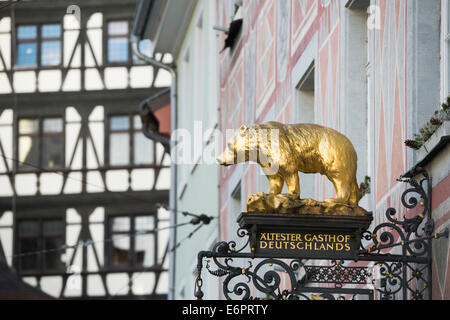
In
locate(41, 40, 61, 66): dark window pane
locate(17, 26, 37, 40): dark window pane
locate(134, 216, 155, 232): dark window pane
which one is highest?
locate(17, 26, 37, 40): dark window pane

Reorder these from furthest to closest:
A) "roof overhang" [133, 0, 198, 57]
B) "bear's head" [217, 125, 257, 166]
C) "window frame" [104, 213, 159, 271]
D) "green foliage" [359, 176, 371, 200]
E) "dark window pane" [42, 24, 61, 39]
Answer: "dark window pane" [42, 24, 61, 39], "window frame" [104, 213, 159, 271], "roof overhang" [133, 0, 198, 57], "green foliage" [359, 176, 371, 200], "bear's head" [217, 125, 257, 166]

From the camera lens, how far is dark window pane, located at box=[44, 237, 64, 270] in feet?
135

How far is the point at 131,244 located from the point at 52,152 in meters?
A: 3.70

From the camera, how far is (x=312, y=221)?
862cm

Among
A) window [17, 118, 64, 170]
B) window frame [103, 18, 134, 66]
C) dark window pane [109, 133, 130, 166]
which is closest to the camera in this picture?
dark window pane [109, 133, 130, 166]

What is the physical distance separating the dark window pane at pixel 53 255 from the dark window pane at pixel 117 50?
5.48m

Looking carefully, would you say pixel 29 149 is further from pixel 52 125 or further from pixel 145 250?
pixel 145 250

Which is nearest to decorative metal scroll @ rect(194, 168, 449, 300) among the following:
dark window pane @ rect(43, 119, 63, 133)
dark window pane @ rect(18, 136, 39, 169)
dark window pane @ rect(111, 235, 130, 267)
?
dark window pane @ rect(111, 235, 130, 267)

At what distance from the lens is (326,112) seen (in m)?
12.4

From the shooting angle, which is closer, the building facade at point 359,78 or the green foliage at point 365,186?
the building facade at point 359,78

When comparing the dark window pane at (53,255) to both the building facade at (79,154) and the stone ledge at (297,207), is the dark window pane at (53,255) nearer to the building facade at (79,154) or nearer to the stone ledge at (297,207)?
the building facade at (79,154)

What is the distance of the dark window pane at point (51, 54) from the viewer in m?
42.5

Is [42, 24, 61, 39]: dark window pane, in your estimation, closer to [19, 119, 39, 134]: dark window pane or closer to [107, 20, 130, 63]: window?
[107, 20, 130, 63]: window

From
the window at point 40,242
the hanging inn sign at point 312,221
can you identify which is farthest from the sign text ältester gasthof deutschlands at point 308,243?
the window at point 40,242
